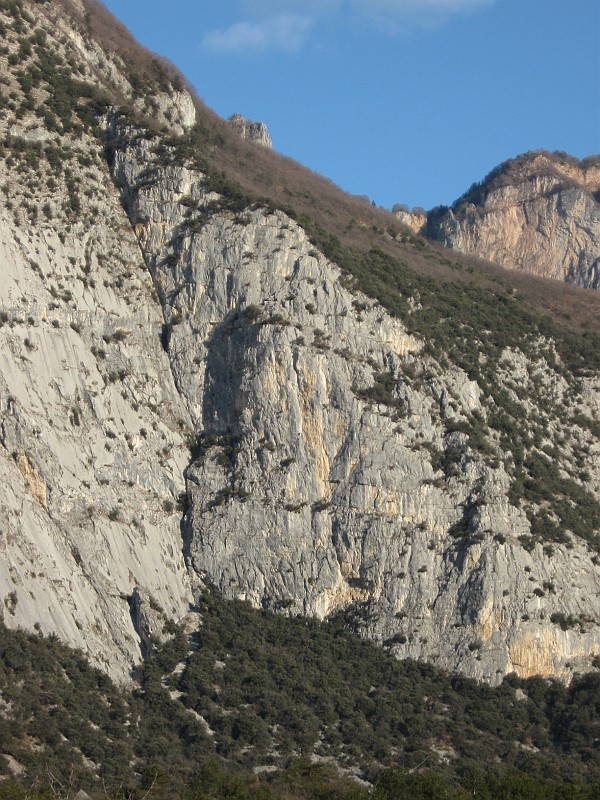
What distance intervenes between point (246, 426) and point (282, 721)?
1439cm

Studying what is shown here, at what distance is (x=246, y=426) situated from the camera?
70625mm

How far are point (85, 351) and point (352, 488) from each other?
44.9 ft

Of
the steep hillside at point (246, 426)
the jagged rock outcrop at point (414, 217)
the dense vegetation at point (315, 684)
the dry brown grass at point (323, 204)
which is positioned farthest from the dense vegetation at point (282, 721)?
the jagged rock outcrop at point (414, 217)

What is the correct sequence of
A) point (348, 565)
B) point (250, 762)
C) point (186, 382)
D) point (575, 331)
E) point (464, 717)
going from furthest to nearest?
point (575, 331)
point (186, 382)
point (348, 565)
point (464, 717)
point (250, 762)

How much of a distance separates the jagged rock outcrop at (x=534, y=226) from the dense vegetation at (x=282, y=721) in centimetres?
6661

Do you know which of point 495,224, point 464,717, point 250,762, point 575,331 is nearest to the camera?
point 250,762

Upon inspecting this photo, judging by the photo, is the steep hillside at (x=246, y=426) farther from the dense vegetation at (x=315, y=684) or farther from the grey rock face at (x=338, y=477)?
the dense vegetation at (x=315, y=684)

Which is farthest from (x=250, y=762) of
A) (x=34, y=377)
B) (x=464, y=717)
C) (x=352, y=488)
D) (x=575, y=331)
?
(x=575, y=331)

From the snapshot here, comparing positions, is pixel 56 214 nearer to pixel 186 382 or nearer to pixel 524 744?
pixel 186 382

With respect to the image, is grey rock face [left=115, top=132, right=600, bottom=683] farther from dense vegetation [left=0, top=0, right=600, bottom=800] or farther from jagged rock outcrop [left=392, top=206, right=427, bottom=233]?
Answer: jagged rock outcrop [left=392, top=206, right=427, bottom=233]

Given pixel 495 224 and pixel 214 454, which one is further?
pixel 495 224

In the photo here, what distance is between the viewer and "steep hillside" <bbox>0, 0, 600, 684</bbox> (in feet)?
216

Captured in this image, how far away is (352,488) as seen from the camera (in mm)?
69438

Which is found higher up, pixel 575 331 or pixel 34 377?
pixel 575 331
